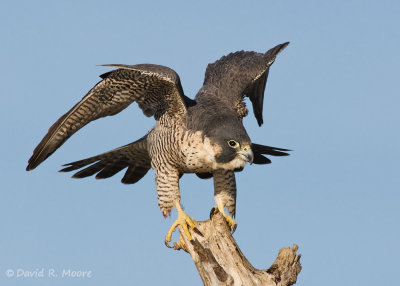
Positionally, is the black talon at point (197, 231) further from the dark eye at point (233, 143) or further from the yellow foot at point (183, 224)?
the dark eye at point (233, 143)

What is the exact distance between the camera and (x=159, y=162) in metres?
9.41

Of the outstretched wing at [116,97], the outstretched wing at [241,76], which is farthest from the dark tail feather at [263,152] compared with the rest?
the outstretched wing at [116,97]

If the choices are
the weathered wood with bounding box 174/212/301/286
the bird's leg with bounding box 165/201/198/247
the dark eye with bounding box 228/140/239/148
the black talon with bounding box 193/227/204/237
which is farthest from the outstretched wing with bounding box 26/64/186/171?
the weathered wood with bounding box 174/212/301/286

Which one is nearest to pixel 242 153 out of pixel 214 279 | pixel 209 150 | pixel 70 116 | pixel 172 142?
pixel 209 150

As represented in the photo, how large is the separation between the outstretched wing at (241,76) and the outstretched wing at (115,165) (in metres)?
1.63

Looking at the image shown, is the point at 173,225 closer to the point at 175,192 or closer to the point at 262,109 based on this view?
the point at 175,192

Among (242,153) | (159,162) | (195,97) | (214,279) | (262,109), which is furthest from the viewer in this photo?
(262,109)

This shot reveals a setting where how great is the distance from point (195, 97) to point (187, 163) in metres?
1.69

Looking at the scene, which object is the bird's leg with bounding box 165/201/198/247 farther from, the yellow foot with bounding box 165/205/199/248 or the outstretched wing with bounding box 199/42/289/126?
the outstretched wing with bounding box 199/42/289/126

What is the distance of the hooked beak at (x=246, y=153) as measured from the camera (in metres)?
8.76

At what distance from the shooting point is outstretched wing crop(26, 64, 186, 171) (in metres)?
9.05

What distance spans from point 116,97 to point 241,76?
2.28 meters

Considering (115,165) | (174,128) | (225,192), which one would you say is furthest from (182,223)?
(115,165)

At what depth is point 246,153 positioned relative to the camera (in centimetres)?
880
